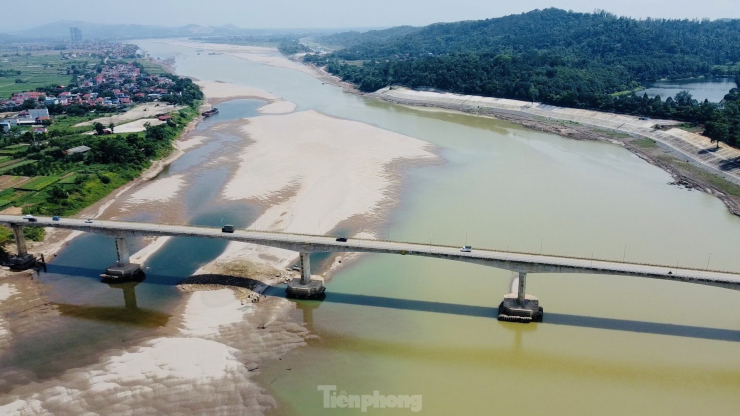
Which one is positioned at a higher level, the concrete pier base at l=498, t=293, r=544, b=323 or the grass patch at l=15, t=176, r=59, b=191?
the grass patch at l=15, t=176, r=59, b=191

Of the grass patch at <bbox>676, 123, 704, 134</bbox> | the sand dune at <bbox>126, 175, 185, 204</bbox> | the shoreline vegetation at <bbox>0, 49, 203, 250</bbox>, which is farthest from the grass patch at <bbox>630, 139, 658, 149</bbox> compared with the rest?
the shoreline vegetation at <bbox>0, 49, 203, 250</bbox>

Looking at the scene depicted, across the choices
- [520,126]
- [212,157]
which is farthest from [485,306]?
[520,126]

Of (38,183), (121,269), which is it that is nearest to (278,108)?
(38,183)

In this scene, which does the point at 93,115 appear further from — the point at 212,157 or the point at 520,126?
the point at 520,126

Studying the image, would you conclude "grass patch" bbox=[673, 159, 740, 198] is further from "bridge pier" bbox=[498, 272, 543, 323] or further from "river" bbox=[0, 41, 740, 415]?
"bridge pier" bbox=[498, 272, 543, 323]

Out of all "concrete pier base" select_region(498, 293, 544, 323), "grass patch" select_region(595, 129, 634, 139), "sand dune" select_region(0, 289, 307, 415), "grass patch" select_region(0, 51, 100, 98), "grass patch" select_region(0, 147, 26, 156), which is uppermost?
"grass patch" select_region(0, 51, 100, 98)

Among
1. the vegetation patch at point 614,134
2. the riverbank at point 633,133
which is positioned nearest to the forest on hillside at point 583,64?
the riverbank at point 633,133

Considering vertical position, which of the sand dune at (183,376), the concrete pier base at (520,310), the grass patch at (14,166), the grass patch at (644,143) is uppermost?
the grass patch at (14,166)

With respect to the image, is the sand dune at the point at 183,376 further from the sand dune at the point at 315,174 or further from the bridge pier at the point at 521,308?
the bridge pier at the point at 521,308
